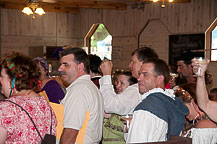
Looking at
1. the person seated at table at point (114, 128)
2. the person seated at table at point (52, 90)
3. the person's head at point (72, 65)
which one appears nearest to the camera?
the person's head at point (72, 65)

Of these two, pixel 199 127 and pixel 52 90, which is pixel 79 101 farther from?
pixel 52 90

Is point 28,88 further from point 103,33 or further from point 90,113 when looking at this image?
point 103,33

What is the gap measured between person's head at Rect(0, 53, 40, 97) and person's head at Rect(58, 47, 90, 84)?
60 centimetres

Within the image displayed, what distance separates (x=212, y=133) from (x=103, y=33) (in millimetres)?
8523

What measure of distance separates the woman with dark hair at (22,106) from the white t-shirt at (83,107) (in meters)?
0.24

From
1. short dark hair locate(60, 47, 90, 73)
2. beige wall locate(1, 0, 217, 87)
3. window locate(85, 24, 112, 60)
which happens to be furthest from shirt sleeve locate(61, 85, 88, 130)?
window locate(85, 24, 112, 60)

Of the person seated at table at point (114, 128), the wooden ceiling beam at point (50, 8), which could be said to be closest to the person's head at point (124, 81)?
the person seated at table at point (114, 128)

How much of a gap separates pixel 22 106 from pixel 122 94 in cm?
133

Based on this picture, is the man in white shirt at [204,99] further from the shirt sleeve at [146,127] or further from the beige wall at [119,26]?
the beige wall at [119,26]

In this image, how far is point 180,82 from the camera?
541cm

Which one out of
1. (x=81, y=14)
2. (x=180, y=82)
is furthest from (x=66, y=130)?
(x=81, y=14)

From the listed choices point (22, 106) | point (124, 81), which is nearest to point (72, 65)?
point (22, 106)

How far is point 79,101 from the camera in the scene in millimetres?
2277

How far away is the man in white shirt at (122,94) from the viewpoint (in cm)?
286
